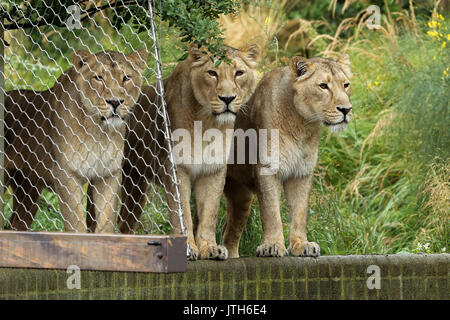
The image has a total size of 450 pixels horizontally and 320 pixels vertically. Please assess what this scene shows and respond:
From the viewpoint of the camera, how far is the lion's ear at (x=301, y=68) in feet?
22.1

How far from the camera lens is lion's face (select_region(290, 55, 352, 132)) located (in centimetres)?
662

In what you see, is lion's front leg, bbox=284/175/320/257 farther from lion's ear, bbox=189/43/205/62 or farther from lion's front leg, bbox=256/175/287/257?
lion's ear, bbox=189/43/205/62

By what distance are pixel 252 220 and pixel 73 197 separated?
82.5 inches

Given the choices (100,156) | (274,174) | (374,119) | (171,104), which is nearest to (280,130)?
(274,174)

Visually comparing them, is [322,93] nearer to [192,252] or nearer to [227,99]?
[227,99]

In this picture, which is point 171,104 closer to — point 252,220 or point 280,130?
point 280,130

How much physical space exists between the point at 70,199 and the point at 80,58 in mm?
932

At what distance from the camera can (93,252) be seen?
17.0ft

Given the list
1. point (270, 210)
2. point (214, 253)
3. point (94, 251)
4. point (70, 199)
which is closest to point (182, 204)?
point (214, 253)

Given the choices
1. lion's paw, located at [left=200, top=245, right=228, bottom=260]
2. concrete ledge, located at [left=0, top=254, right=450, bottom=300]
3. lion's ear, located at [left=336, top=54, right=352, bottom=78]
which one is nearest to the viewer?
concrete ledge, located at [left=0, top=254, right=450, bottom=300]

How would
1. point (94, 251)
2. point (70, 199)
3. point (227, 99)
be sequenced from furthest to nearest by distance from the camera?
point (70, 199)
point (227, 99)
point (94, 251)

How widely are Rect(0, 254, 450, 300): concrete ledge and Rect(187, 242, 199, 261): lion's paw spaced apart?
93mm

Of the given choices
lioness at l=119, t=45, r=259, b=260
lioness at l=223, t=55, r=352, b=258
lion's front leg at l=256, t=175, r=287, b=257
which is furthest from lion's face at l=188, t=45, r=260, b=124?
lion's front leg at l=256, t=175, r=287, b=257

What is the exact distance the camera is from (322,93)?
6.67m
